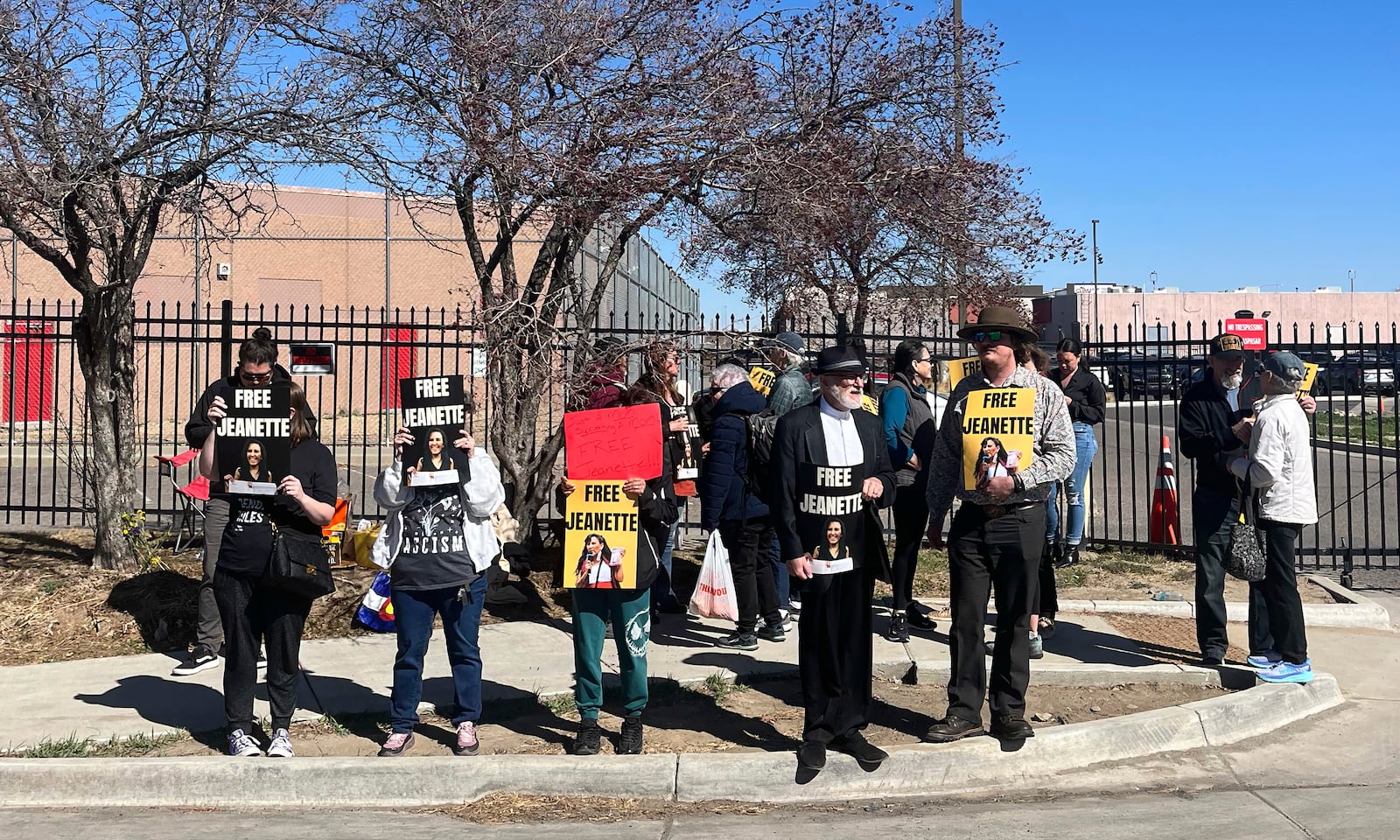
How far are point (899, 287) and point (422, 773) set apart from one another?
44.5 feet

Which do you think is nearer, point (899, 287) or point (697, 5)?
point (697, 5)

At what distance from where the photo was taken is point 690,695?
6902 mm

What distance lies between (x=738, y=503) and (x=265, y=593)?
3038 millimetres

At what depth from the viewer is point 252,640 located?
19.0 ft

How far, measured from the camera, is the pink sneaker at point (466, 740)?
226 inches

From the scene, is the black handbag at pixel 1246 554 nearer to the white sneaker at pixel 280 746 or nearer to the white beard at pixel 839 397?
the white beard at pixel 839 397

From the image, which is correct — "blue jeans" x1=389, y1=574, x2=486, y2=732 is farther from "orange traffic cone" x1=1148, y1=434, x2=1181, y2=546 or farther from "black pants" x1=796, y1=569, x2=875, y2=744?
"orange traffic cone" x1=1148, y1=434, x2=1181, y2=546

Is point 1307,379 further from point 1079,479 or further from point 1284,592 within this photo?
point 1079,479

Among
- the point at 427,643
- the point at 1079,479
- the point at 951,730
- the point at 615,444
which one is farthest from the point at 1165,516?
the point at 427,643

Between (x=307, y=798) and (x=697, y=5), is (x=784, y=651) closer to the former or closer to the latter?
(x=307, y=798)

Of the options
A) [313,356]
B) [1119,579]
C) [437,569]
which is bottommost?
[1119,579]

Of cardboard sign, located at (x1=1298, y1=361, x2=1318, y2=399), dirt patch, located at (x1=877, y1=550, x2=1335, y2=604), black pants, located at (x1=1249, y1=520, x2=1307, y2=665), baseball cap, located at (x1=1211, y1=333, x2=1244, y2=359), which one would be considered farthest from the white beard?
dirt patch, located at (x1=877, y1=550, x2=1335, y2=604)

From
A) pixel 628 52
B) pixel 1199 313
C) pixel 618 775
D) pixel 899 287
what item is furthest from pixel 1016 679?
pixel 1199 313

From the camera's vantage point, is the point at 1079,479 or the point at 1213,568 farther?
the point at 1079,479
